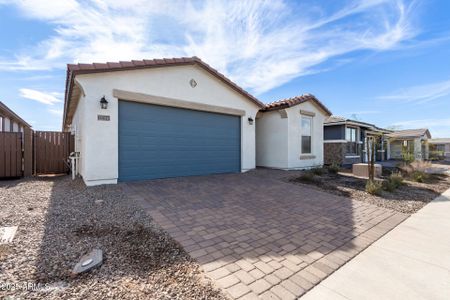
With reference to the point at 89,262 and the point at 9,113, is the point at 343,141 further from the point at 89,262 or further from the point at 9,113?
the point at 9,113

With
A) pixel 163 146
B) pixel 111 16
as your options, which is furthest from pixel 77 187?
pixel 111 16

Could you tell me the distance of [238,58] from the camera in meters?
10.2

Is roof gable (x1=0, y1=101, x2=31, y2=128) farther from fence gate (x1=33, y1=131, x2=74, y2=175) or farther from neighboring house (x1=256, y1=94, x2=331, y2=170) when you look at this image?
neighboring house (x1=256, y1=94, x2=331, y2=170)

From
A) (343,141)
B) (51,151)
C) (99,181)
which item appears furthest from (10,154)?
(343,141)

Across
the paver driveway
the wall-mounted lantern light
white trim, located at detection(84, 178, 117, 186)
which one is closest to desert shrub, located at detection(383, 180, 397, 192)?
the paver driveway

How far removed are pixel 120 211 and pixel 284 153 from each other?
27.9 feet

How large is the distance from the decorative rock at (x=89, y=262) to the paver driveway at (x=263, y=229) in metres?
1.07

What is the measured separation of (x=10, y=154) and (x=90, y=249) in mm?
8973

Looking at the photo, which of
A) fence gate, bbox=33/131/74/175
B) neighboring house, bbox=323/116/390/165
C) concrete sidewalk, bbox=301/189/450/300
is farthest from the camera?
neighboring house, bbox=323/116/390/165

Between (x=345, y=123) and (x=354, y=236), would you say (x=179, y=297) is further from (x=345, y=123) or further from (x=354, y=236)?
(x=345, y=123)

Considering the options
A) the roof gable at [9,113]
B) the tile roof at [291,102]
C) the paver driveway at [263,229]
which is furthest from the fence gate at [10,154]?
the tile roof at [291,102]

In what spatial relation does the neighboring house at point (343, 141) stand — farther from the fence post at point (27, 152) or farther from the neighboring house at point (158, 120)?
the fence post at point (27, 152)

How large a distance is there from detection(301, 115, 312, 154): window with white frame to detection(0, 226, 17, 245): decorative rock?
1158 centimetres

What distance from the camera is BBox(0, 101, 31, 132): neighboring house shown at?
37.8 feet
